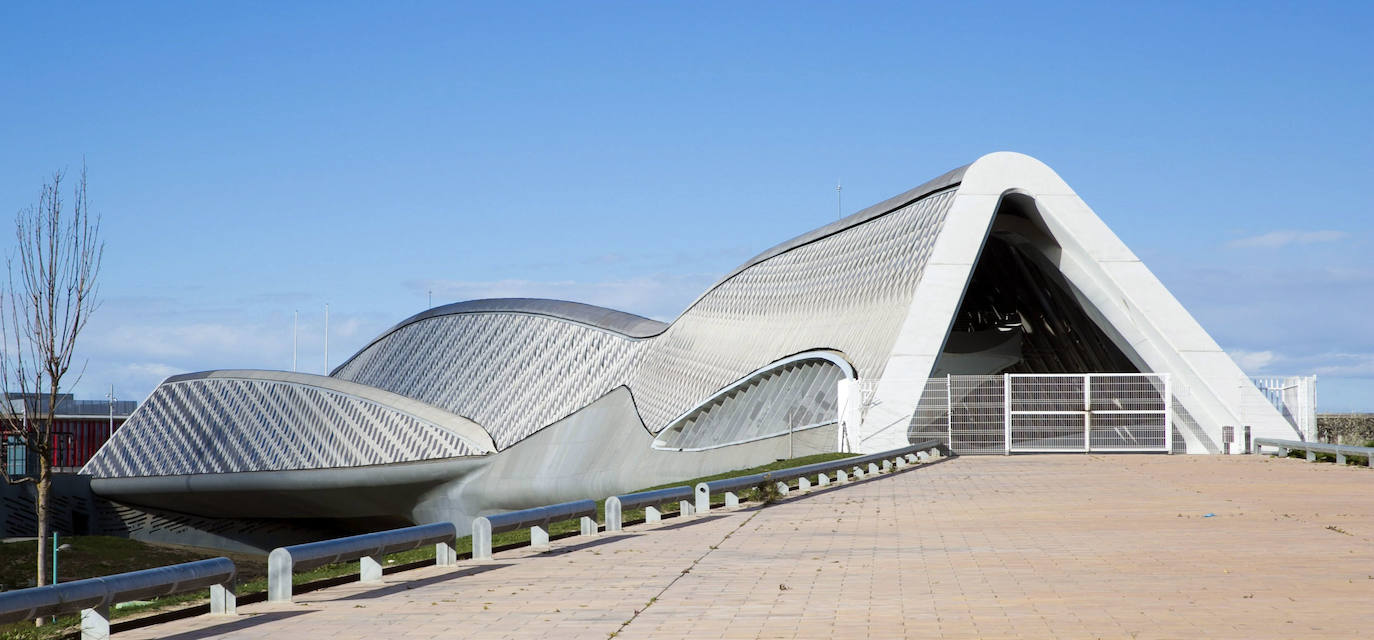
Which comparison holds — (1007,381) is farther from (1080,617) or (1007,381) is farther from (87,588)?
(87,588)

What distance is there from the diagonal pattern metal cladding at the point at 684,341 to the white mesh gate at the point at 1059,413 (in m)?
2.80

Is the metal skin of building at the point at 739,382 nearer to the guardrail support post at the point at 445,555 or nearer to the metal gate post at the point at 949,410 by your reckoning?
the metal gate post at the point at 949,410


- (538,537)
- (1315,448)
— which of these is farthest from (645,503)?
(1315,448)

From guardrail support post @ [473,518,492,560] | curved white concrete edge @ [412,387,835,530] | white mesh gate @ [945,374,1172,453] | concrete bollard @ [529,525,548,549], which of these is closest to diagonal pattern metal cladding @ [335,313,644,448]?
curved white concrete edge @ [412,387,835,530]

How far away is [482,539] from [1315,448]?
2087 centimetres

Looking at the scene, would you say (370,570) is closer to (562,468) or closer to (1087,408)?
(1087,408)

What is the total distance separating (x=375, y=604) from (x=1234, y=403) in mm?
27557

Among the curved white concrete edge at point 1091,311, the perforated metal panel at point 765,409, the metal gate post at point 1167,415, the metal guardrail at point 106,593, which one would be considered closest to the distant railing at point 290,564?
the metal guardrail at point 106,593

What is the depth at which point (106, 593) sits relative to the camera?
25.0 ft

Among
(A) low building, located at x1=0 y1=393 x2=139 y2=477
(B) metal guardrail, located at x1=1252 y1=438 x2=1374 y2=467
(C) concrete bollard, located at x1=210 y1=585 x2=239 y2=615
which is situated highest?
(C) concrete bollard, located at x1=210 y1=585 x2=239 y2=615

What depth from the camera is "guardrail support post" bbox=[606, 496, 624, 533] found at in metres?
14.4

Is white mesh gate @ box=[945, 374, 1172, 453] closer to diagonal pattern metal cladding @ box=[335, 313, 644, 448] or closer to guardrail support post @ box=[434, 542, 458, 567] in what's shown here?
guardrail support post @ box=[434, 542, 458, 567]

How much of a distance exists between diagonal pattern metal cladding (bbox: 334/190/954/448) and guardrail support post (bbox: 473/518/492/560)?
21.9 metres

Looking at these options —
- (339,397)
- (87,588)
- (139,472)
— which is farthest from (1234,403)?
(139,472)
